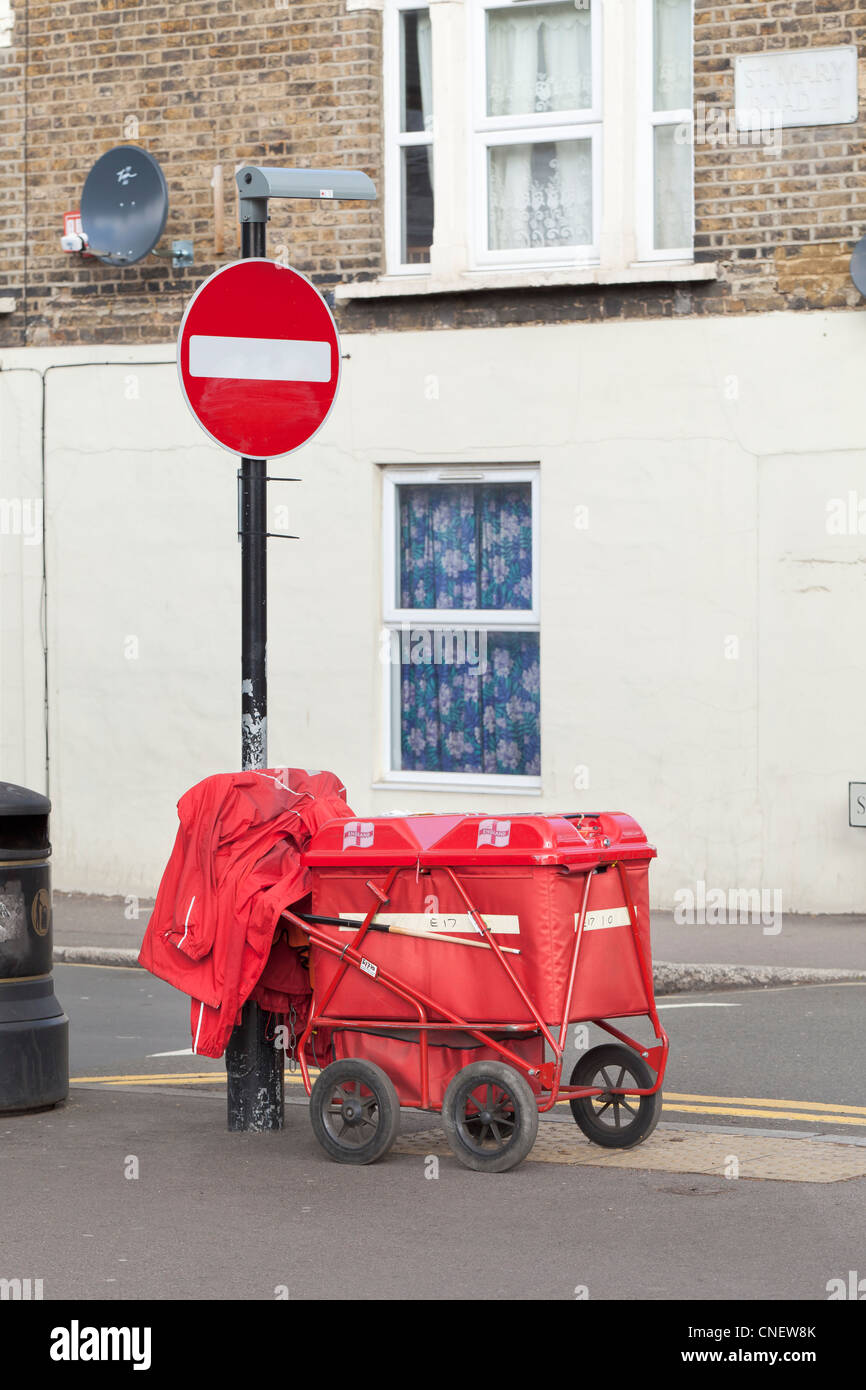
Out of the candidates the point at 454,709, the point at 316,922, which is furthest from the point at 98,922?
the point at 316,922

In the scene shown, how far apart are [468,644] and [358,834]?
7556 mm

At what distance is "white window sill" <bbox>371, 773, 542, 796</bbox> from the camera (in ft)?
47.0

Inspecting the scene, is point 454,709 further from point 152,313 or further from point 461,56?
point 461,56

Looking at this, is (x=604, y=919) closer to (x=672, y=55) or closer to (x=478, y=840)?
(x=478, y=840)

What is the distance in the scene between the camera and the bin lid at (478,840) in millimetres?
6785

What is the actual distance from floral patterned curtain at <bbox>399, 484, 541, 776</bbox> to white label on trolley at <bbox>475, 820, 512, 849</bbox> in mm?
7491

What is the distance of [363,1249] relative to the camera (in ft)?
19.4

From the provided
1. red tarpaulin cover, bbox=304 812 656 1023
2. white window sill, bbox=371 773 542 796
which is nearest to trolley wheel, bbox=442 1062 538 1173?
red tarpaulin cover, bbox=304 812 656 1023

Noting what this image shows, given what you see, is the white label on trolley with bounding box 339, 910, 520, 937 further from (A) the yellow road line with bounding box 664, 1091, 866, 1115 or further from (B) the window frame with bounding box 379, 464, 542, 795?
(B) the window frame with bounding box 379, 464, 542, 795

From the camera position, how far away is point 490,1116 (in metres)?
6.86

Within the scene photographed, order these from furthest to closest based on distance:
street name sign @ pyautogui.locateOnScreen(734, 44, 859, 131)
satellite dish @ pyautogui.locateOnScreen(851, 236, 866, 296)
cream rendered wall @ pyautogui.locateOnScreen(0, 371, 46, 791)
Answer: cream rendered wall @ pyautogui.locateOnScreen(0, 371, 46, 791) → street name sign @ pyautogui.locateOnScreen(734, 44, 859, 131) → satellite dish @ pyautogui.locateOnScreen(851, 236, 866, 296)

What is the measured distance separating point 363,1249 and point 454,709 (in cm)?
890

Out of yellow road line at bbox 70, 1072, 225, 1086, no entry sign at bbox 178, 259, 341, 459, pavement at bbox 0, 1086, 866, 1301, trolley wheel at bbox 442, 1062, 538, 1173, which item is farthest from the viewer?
yellow road line at bbox 70, 1072, 225, 1086

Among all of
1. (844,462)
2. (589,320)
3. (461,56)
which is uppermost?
(461,56)
